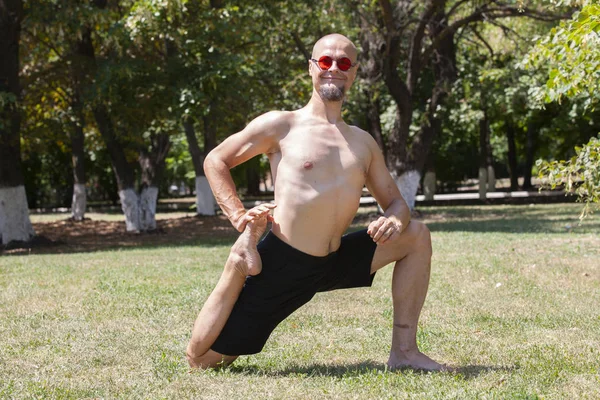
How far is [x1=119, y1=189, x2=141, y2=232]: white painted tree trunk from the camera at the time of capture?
19.5 meters

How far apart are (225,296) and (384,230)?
985mm

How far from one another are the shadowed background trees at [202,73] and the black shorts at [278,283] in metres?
4.68

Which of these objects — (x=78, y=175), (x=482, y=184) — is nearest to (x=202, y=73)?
(x=78, y=175)

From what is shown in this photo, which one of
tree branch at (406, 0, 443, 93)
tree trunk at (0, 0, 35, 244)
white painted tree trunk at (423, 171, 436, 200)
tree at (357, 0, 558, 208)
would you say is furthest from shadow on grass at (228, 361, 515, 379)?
white painted tree trunk at (423, 171, 436, 200)

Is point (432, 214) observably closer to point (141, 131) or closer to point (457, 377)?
point (141, 131)

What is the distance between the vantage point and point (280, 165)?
15.3 ft

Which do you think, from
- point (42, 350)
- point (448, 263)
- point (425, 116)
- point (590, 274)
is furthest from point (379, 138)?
point (42, 350)

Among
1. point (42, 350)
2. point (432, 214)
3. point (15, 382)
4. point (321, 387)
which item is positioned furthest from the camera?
point (432, 214)

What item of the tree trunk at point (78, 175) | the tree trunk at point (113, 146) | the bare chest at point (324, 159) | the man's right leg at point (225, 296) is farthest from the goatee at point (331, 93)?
the tree trunk at point (78, 175)

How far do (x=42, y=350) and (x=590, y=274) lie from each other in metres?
6.30

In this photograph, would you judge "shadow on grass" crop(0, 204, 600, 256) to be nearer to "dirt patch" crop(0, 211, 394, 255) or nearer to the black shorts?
"dirt patch" crop(0, 211, 394, 255)

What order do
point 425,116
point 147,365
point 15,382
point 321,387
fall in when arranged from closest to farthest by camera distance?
point 321,387, point 15,382, point 147,365, point 425,116

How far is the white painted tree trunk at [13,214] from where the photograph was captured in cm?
1562

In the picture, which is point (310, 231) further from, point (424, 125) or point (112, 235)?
point (424, 125)
